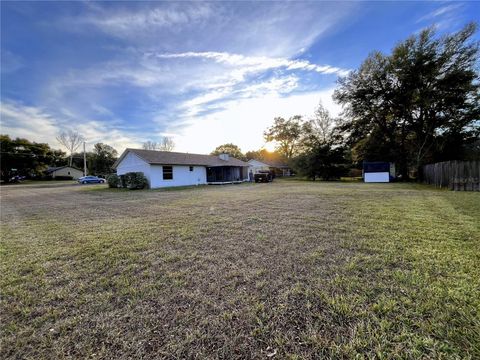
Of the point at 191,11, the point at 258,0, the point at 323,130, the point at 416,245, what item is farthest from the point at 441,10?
the point at 323,130

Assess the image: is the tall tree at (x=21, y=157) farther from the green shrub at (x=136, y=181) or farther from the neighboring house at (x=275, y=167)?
the neighboring house at (x=275, y=167)

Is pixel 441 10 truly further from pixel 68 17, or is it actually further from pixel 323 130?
pixel 323 130

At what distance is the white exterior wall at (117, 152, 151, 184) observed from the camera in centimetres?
1808

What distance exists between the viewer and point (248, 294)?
234 cm

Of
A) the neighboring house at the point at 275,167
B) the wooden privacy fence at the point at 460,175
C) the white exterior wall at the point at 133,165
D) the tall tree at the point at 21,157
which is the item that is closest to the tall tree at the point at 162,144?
the tall tree at the point at 21,157

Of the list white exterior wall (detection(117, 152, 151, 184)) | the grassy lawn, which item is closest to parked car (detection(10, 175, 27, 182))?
white exterior wall (detection(117, 152, 151, 184))

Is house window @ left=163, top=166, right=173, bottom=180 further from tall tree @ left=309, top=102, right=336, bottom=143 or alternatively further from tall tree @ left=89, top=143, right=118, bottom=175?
tall tree @ left=89, top=143, right=118, bottom=175

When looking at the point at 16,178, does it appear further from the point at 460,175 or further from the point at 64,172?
the point at 460,175

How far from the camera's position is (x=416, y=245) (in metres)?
3.53

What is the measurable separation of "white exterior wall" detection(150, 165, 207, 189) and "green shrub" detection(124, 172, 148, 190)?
2.18ft

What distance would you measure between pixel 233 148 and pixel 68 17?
4912cm

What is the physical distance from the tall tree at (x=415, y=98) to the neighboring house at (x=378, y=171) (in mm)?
1646

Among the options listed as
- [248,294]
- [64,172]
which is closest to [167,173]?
[248,294]

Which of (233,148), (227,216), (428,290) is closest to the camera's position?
(428,290)
